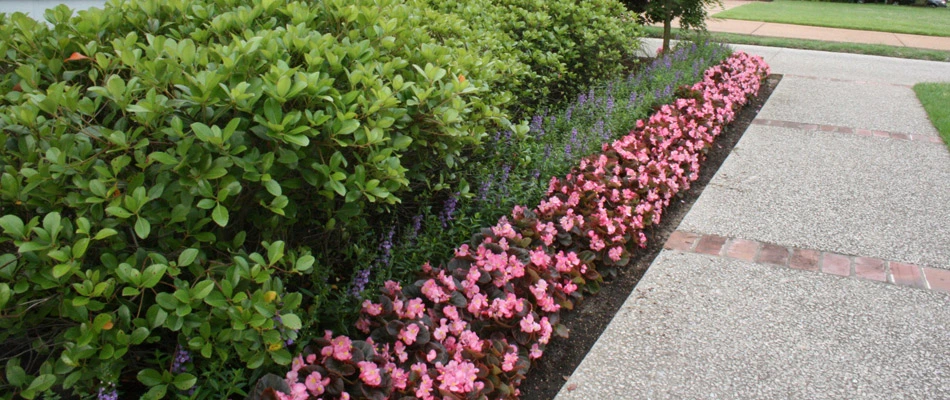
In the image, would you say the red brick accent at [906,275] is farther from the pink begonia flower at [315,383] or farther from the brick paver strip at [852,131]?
the pink begonia flower at [315,383]

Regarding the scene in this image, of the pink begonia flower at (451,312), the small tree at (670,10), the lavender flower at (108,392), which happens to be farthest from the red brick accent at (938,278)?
the small tree at (670,10)

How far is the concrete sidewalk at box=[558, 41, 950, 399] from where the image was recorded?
2721 millimetres

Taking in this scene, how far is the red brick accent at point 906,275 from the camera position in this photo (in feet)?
11.6

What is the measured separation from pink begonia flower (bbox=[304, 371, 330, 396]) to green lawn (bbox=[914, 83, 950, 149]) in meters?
5.80

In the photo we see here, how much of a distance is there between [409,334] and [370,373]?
27 cm

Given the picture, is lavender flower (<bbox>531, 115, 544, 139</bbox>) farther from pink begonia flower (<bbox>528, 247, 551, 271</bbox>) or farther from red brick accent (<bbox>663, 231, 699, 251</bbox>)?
pink begonia flower (<bbox>528, 247, 551, 271</bbox>)

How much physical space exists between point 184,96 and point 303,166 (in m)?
0.44

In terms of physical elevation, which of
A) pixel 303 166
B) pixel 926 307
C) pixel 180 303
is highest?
pixel 303 166

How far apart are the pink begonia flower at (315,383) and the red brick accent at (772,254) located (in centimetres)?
248

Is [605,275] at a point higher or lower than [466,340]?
lower

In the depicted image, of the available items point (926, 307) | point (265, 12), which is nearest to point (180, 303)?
point (265, 12)

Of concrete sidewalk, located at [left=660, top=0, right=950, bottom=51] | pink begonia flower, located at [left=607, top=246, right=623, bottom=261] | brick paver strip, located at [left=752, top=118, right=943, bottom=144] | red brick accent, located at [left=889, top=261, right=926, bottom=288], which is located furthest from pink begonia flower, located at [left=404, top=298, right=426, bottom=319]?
concrete sidewalk, located at [left=660, top=0, right=950, bottom=51]

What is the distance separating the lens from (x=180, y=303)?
1.97 m

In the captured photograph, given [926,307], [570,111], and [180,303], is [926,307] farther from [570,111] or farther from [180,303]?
[180,303]
